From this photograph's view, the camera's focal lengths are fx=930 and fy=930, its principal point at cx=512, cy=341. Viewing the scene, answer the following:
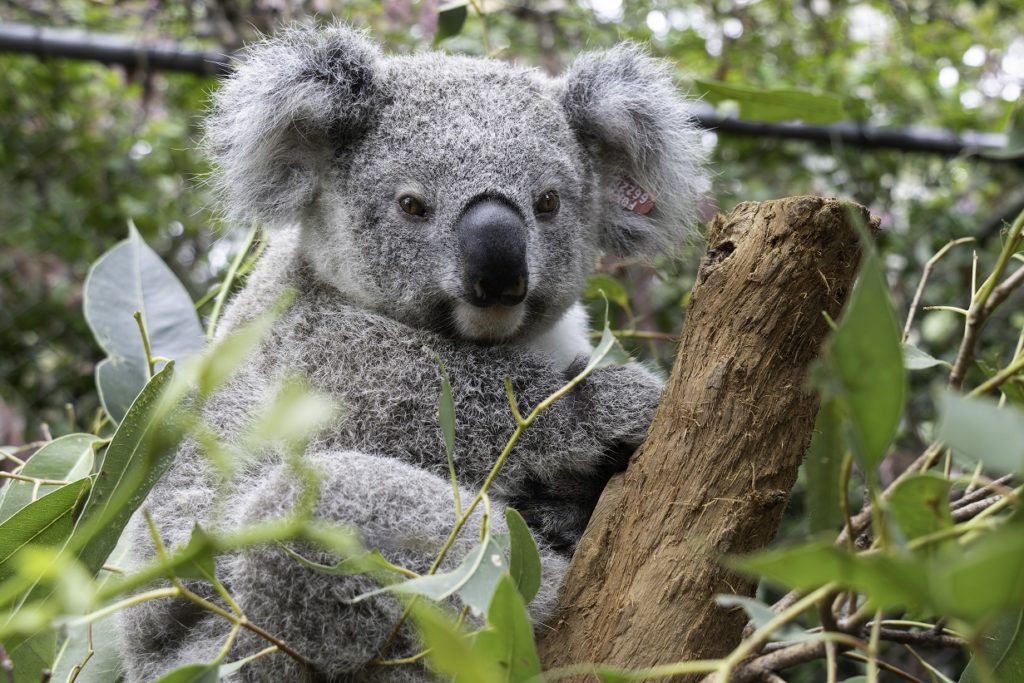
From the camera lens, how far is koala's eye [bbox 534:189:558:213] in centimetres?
213

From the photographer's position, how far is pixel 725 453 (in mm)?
1514

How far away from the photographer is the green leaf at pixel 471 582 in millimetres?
1086

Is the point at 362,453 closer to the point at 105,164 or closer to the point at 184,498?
the point at 184,498

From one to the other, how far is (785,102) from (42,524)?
77.3 inches

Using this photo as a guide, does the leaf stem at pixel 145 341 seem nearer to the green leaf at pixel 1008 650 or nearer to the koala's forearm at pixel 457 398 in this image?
the koala's forearm at pixel 457 398

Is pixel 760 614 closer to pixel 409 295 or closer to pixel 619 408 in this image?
pixel 619 408

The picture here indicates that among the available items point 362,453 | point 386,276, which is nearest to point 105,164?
point 386,276

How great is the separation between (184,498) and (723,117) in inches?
113

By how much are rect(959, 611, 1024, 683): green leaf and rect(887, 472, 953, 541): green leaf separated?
49 cm

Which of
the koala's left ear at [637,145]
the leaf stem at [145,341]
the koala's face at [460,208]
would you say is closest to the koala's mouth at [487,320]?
the koala's face at [460,208]

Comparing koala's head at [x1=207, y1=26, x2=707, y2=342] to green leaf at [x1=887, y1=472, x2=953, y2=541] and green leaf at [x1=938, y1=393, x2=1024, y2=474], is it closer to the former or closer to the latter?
green leaf at [x1=887, y1=472, x2=953, y2=541]

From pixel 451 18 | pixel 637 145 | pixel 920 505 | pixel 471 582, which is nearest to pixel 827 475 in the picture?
pixel 920 505

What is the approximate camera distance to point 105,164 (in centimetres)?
470

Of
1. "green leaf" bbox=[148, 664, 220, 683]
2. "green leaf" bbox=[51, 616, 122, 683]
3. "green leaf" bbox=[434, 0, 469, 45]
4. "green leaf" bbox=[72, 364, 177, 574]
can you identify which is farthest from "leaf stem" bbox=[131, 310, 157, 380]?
"green leaf" bbox=[434, 0, 469, 45]
